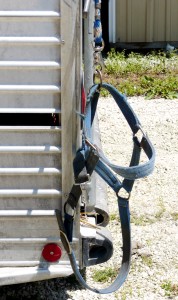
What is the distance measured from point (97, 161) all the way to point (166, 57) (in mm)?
8835

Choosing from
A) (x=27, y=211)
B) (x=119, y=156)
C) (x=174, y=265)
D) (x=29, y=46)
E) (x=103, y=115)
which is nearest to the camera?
(x=29, y=46)

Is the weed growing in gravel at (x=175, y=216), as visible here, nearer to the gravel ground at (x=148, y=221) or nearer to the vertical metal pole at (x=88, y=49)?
the gravel ground at (x=148, y=221)

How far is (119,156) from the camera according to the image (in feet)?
25.3

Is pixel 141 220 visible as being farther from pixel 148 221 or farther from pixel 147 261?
pixel 147 261

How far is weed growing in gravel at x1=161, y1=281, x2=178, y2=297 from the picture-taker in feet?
16.5

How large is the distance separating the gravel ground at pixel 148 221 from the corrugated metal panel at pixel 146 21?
13.9 feet

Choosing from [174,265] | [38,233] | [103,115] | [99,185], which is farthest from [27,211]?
[103,115]

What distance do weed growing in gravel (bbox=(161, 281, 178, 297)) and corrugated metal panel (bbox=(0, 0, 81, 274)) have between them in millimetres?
1269

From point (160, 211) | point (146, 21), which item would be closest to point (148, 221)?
point (160, 211)

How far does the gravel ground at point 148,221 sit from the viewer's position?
5.03 metres

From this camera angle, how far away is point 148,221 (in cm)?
618

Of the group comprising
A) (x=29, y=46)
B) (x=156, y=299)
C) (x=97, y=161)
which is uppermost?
(x=29, y=46)

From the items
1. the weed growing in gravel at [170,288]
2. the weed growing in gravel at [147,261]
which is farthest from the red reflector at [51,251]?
the weed growing in gravel at [147,261]

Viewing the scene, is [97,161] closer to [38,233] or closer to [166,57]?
[38,233]
